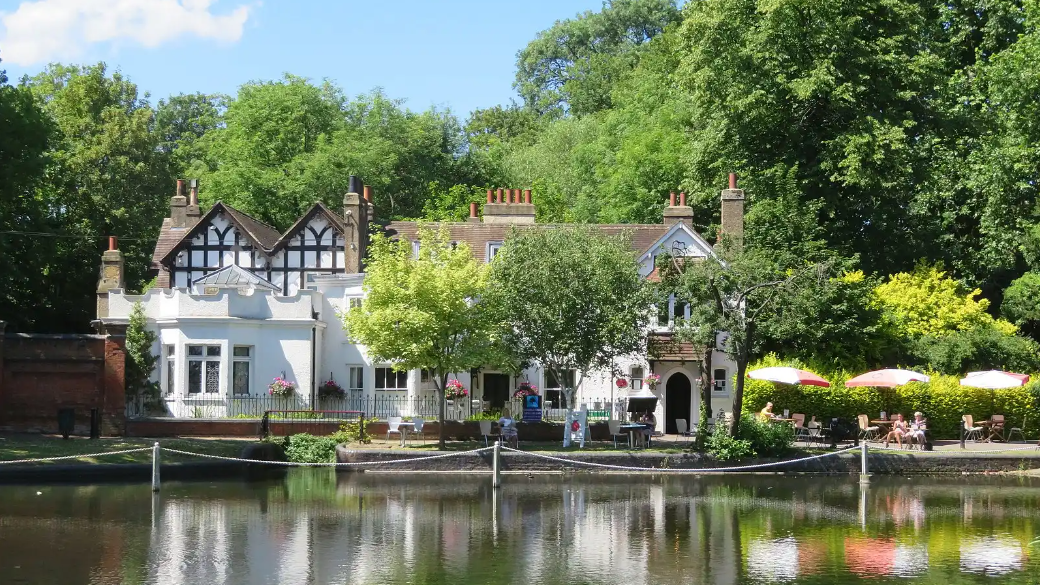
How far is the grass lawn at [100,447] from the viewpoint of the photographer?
104 feet

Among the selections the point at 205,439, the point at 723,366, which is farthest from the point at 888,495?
the point at 205,439

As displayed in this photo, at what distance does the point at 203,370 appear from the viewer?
42281 mm

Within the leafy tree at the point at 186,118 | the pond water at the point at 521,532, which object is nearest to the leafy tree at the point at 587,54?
the leafy tree at the point at 186,118

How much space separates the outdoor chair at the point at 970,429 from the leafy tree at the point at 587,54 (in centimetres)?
4470

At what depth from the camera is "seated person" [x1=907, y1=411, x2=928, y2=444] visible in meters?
37.5

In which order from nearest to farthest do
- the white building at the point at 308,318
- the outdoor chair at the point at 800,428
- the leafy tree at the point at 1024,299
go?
the outdoor chair at the point at 800,428
the white building at the point at 308,318
the leafy tree at the point at 1024,299

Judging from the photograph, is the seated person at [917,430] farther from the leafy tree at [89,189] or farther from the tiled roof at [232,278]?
the leafy tree at [89,189]

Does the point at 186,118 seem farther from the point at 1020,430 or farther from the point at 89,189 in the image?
the point at 1020,430

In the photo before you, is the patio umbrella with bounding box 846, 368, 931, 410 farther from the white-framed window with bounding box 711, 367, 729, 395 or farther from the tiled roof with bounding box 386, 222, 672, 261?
the tiled roof with bounding box 386, 222, 672, 261

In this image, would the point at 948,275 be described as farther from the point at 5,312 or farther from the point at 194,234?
the point at 5,312

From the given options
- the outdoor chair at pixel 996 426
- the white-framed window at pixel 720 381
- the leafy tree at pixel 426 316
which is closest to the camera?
the leafy tree at pixel 426 316

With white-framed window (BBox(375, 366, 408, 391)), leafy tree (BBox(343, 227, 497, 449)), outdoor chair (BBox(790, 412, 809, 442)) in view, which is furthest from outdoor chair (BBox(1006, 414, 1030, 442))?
white-framed window (BBox(375, 366, 408, 391))

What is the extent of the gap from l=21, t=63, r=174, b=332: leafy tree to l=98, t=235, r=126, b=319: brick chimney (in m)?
3.56

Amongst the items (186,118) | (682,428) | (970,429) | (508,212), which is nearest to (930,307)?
(970,429)
